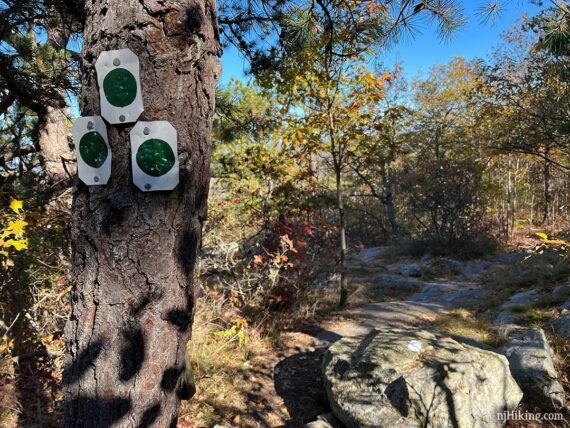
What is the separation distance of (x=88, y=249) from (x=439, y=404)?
90.8 inches

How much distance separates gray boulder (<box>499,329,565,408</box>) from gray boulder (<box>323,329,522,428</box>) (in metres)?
0.21

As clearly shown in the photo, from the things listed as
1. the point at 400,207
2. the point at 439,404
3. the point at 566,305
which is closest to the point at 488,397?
the point at 439,404

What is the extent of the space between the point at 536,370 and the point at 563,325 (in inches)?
46.1

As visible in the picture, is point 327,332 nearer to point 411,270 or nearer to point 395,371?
point 395,371

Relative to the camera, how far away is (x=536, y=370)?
2756 millimetres

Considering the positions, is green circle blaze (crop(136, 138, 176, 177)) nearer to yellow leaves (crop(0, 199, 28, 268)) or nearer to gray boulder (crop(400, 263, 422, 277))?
yellow leaves (crop(0, 199, 28, 268))

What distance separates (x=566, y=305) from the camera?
4082 mm

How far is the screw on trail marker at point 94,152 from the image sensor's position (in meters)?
1.14

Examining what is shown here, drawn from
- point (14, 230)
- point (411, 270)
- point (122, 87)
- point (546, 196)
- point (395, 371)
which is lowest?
point (395, 371)

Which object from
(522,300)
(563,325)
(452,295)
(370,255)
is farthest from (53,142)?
(370,255)

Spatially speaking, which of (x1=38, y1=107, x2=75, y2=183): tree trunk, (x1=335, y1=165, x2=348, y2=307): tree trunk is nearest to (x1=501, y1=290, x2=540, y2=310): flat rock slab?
(x1=335, y1=165, x2=348, y2=307): tree trunk

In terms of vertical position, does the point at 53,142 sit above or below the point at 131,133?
above

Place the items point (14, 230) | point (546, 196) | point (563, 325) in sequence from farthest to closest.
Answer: point (546, 196) < point (563, 325) < point (14, 230)

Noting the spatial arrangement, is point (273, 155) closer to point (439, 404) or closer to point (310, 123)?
point (310, 123)
